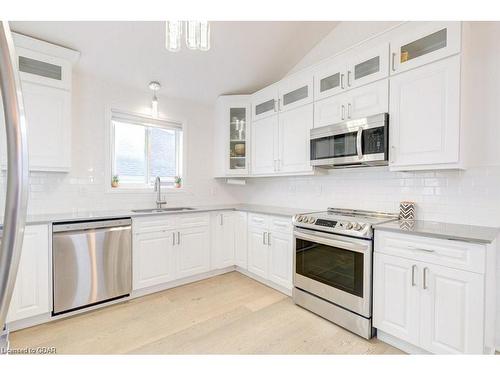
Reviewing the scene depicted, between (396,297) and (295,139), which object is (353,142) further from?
(396,297)

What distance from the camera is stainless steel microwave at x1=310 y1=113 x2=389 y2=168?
2.24 meters

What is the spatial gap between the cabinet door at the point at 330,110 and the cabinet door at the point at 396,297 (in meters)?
1.36

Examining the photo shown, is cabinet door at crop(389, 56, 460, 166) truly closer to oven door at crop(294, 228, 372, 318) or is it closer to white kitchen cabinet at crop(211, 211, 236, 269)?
oven door at crop(294, 228, 372, 318)

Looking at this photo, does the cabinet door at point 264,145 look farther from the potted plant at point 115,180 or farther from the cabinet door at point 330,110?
the potted plant at point 115,180

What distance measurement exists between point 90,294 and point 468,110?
3.62 m

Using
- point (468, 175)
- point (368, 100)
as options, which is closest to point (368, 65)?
point (368, 100)

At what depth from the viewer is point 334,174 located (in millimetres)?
3051

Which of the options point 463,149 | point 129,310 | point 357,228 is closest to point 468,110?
point 463,149

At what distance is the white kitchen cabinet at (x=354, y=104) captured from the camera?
2270 mm

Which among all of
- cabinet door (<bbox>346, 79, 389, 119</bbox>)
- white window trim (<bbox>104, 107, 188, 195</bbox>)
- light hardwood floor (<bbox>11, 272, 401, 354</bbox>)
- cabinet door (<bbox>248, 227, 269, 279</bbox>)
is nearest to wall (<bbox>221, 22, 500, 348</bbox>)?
cabinet door (<bbox>346, 79, 389, 119</bbox>)

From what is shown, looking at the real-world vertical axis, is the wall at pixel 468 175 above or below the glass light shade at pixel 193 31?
below

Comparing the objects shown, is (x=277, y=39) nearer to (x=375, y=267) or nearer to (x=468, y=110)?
(x=468, y=110)

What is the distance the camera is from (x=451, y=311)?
1.67m

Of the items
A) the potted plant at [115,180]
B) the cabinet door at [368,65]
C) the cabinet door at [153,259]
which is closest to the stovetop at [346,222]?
the cabinet door at [368,65]
